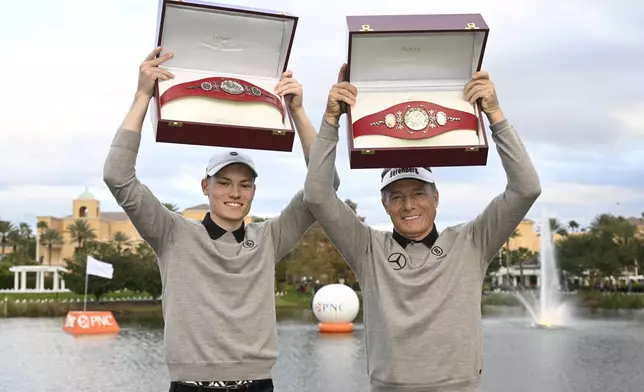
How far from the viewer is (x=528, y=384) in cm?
1469

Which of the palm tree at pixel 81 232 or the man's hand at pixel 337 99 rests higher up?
the palm tree at pixel 81 232

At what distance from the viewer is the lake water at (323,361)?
594 inches

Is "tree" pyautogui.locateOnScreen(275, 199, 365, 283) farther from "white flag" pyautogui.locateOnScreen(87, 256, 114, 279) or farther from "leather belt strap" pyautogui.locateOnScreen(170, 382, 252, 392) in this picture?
"leather belt strap" pyautogui.locateOnScreen(170, 382, 252, 392)

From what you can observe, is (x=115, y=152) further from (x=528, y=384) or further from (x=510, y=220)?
(x=528, y=384)

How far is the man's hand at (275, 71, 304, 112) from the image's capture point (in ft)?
15.6

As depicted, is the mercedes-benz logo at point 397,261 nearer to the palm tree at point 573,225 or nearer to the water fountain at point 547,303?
the water fountain at point 547,303

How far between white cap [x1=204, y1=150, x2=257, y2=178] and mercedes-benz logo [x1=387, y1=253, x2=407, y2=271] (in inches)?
42.2

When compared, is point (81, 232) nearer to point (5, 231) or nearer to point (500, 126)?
point (5, 231)

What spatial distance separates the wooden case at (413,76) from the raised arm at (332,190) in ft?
0.37

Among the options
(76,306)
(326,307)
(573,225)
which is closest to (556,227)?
(573,225)

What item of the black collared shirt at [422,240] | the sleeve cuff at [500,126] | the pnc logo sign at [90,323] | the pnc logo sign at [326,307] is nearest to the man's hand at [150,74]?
the black collared shirt at [422,240]

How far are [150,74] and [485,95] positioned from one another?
211 cm

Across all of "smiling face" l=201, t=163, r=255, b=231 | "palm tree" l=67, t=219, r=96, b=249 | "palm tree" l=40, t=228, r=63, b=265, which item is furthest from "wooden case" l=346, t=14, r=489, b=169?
"palm tree" l=40, t=228, r=63, b=265

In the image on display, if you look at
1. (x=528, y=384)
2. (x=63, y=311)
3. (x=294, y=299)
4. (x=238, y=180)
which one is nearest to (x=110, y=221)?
(x=294, y=299)
